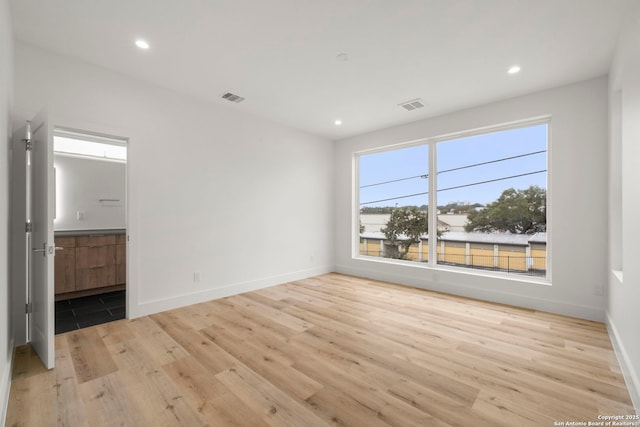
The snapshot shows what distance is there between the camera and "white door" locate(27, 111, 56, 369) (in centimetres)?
215

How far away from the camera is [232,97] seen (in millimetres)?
3791

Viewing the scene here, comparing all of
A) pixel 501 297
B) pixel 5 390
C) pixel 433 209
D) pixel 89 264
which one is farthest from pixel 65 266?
pixel 501 297

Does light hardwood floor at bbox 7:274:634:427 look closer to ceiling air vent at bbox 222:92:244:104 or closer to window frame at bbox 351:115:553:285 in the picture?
window frame at bbox 351:115:553:285

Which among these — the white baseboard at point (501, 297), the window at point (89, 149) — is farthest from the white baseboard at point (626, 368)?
the window at point (89, 149)

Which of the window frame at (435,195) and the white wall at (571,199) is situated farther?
the window frame at (435,195)

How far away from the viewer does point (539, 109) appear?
3533 millimetres

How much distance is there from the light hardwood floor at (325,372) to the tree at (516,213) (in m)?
1.14

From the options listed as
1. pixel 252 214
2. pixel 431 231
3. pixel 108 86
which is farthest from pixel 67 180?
pixel 431 231

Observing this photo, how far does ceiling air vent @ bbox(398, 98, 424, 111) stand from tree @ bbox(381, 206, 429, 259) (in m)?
1.71

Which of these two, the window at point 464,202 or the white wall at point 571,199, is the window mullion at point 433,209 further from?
the white wall at point 571,199

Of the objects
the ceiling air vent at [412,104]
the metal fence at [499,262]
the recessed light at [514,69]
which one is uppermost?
the ceiling air vent at [412,104]

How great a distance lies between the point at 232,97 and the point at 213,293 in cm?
275

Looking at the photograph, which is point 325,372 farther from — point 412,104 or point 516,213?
point 412,104

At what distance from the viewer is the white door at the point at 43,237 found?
215 cm
